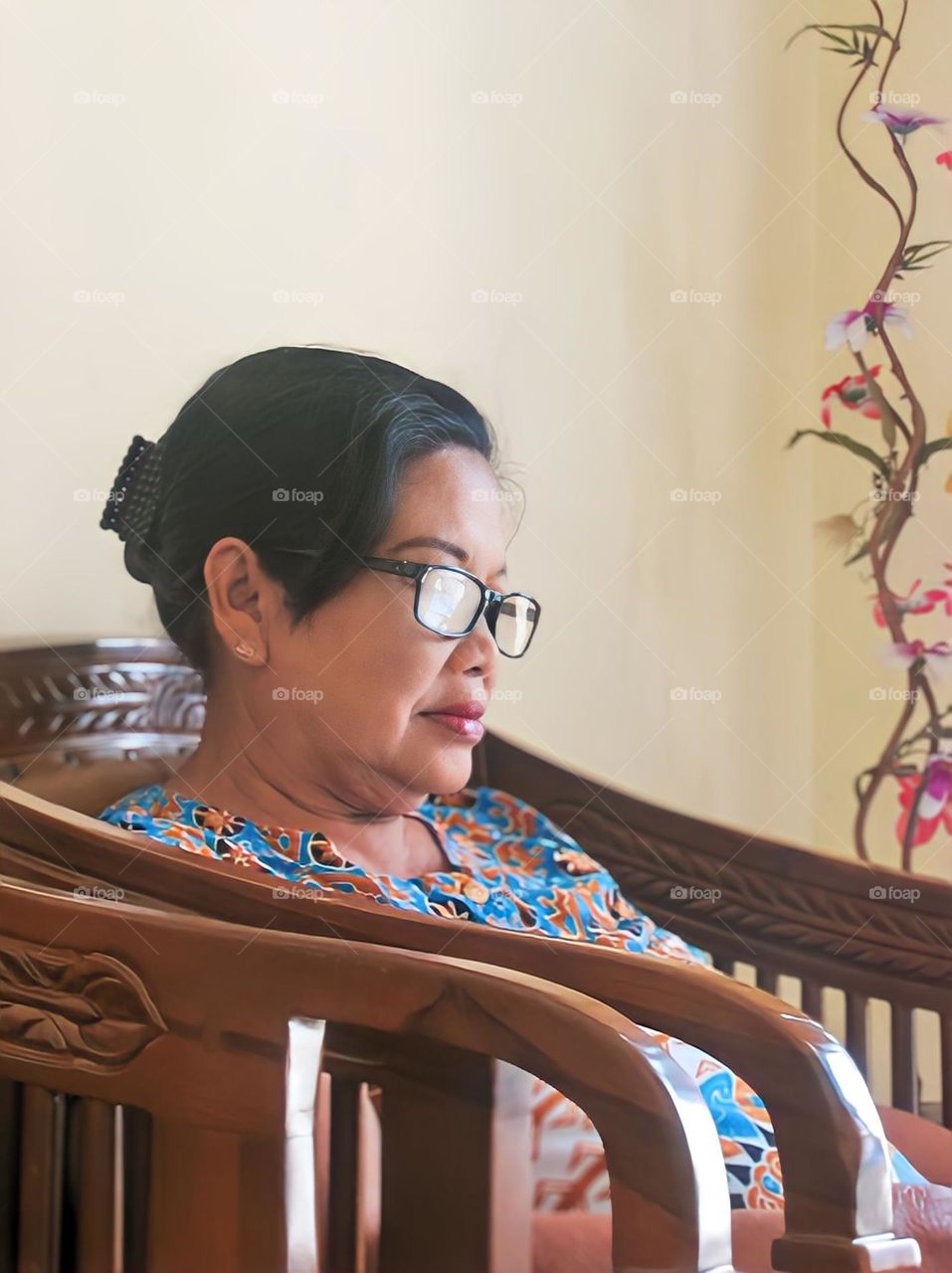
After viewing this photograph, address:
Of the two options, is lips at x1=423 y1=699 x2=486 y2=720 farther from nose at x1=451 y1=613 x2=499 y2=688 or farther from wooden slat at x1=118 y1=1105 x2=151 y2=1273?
wooden slat at x1=118 y1=1105 x2=151 y2=1273

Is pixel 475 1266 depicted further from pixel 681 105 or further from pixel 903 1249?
pixel 681 105

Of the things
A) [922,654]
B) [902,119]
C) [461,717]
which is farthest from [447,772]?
[902,119]

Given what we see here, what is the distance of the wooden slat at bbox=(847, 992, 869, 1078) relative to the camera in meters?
1.14

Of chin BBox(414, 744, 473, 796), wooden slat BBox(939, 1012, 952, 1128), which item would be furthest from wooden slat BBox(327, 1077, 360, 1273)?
wooden slat BBox(939, 1012, 952, 1128)

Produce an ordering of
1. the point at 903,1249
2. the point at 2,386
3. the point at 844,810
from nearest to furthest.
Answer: the point at 903,1249 → the point at 2,386 → the point at 844,810

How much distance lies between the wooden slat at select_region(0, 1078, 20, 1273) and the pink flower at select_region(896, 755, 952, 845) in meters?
1.11

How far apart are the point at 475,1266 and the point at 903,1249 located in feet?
0.74

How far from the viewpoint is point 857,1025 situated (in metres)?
1.14

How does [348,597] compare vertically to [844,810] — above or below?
above

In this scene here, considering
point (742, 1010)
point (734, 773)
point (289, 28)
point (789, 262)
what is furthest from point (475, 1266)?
point (789, 262)

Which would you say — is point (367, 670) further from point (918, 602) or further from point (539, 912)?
point (918, 602)

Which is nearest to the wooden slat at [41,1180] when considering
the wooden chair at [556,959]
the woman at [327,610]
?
the wooden chair at [556,959]

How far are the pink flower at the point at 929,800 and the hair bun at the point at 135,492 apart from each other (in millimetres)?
949

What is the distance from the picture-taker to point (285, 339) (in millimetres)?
1146
